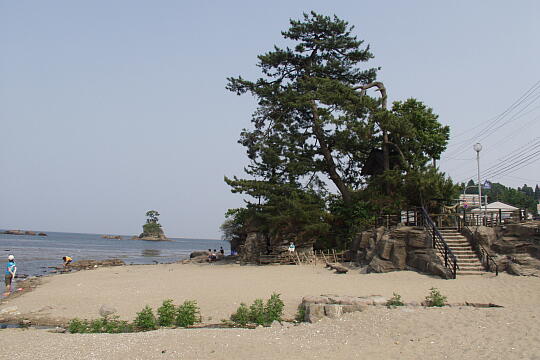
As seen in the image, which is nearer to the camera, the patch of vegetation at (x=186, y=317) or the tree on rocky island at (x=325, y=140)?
the patch of vegetation at (x=186, y=317)

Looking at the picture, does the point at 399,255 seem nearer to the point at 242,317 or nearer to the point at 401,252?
the point at 401,252

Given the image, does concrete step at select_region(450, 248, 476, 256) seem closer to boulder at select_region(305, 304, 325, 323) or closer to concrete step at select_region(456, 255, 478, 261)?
concrete step at select_region(456, 255, 478, 261)

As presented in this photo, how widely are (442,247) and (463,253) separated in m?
1.01

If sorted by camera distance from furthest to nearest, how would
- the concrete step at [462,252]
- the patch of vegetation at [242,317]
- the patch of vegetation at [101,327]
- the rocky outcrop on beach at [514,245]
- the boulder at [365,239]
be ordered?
the boulder at [365,239] < the concrete step at [462,252] < the rocky outcrop on beach at [514,245] < the patch of vegetation at [242,317] < the patch of vegetation at [101,327]

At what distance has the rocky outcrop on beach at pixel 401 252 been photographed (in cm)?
1891

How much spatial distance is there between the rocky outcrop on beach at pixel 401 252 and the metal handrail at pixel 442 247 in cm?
28

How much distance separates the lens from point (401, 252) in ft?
67.0

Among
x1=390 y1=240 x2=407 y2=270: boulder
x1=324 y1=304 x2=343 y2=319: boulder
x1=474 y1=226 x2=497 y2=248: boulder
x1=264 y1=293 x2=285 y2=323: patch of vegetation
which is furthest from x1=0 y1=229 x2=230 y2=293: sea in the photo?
x1=474 y1=226 x2=497 y2=248: boulder

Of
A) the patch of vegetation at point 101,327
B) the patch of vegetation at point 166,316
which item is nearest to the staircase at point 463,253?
the patch of vegetation at point 166,316

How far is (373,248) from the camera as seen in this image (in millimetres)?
22219

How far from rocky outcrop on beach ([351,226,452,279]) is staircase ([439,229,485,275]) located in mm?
1031

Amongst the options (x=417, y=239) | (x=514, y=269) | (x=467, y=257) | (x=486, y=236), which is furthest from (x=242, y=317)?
(x=486, y=236)

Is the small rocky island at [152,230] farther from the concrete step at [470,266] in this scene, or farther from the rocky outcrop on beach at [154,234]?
the concrete step at [470,266]

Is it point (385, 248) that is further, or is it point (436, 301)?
point (385, 248)
